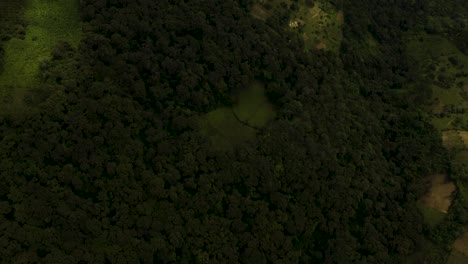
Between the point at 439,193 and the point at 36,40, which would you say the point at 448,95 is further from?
the point at 36,40

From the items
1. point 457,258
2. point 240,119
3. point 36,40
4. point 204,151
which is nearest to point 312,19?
Answer: point 240,119

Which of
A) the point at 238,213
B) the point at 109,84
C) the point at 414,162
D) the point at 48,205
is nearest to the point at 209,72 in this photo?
the point at 109,84

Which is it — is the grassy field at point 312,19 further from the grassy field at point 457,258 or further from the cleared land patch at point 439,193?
the grassy field at point 457,258

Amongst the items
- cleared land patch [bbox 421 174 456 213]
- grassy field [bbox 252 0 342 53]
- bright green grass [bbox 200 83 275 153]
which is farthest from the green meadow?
bright green grass [bbox 200 83 275 153]

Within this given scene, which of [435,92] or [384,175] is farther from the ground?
[435,92]

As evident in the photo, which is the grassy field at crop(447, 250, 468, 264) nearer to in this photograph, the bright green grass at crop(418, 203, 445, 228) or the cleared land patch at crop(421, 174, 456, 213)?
the bright green grass at crop(418, 203, 445, 228)

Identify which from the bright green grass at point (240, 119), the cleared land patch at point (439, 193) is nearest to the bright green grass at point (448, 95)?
the cleared land patch at point (439, 193)

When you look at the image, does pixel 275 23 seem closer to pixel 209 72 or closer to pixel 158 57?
pixel 209 72
